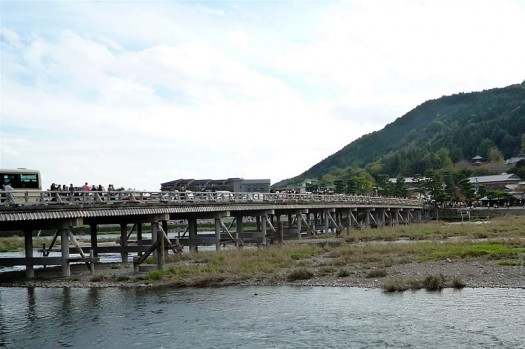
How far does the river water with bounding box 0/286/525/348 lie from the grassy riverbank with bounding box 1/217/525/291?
5.93 feet

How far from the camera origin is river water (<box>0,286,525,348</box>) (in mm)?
18297

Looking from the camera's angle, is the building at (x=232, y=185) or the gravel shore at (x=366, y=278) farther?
the building at (x=232, y=185)

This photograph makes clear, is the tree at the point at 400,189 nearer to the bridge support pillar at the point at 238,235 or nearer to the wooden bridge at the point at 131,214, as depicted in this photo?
the wooden bridge at the point at 131,214

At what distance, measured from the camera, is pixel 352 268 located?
106 feet

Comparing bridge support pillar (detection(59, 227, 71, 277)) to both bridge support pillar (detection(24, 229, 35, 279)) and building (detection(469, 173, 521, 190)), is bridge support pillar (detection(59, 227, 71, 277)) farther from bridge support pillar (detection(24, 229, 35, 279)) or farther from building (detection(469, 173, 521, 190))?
building (detection(469, 173, 521, 190))

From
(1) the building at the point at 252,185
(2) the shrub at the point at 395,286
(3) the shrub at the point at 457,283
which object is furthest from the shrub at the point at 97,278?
(1) the building at the point at 252,185

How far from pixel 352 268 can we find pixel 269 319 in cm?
1183

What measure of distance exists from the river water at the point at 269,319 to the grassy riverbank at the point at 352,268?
1.81 m

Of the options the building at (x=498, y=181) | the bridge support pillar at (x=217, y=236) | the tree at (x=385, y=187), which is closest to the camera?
the bridge support pillar at (x=217, y=236)

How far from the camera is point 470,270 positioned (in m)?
29.6

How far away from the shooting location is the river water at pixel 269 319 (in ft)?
60.0

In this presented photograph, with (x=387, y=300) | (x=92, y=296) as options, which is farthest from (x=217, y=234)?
(x=387, y=300)

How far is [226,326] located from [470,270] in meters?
14.9

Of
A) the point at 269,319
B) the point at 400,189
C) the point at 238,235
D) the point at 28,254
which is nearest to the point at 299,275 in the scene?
the point at 269,319
